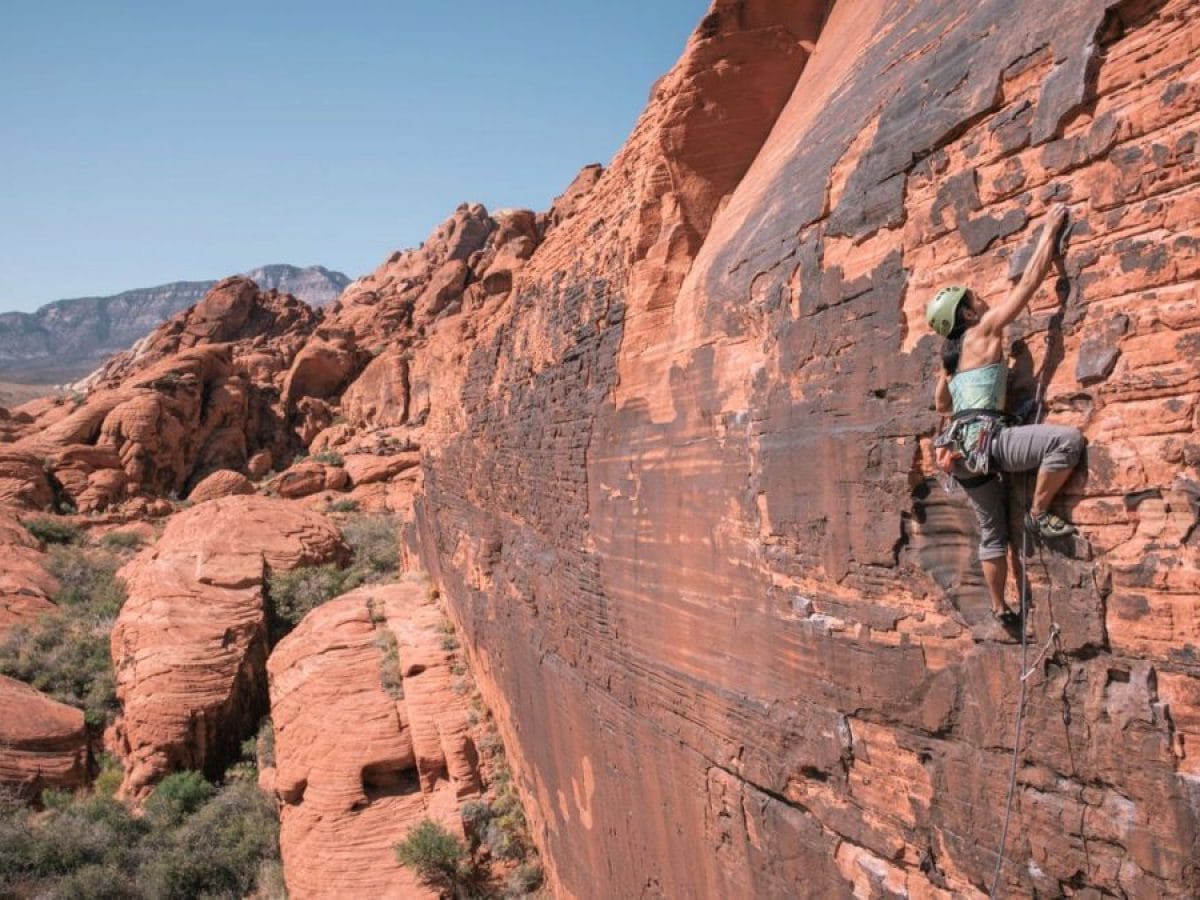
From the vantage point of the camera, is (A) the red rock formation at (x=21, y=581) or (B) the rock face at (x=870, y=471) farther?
(A) the red rock formation at (x=21, y=581)

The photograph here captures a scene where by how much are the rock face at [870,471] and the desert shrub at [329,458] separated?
2555cm

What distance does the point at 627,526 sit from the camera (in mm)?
5930

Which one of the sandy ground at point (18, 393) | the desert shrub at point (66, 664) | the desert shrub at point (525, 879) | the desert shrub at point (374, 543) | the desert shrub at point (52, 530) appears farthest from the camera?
the sandy ground at point (18, 393)

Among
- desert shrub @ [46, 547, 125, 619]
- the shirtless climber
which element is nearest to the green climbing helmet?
the shirtless climber

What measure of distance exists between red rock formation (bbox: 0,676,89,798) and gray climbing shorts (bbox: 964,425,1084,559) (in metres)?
13.7

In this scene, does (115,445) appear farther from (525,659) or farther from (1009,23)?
(1009,23)

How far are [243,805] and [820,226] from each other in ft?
38.5

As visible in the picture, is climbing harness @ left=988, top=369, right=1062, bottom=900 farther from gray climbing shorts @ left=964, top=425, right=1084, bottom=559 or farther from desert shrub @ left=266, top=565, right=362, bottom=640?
desert shrub @ left=266, top=565, right=362, bottom=640

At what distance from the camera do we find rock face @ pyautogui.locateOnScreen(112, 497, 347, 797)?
39.1 feet

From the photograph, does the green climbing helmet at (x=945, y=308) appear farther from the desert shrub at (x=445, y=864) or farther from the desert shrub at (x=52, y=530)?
the desert shrub at (x=52, y=530)

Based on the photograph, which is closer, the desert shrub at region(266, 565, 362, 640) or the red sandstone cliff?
the red sandstone cliff

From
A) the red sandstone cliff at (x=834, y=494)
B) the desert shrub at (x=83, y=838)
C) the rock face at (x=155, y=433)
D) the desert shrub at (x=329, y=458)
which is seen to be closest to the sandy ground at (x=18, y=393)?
the rock face at (x=155, y=433)

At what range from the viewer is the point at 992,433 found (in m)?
2.91

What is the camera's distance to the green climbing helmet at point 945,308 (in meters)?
3.03
